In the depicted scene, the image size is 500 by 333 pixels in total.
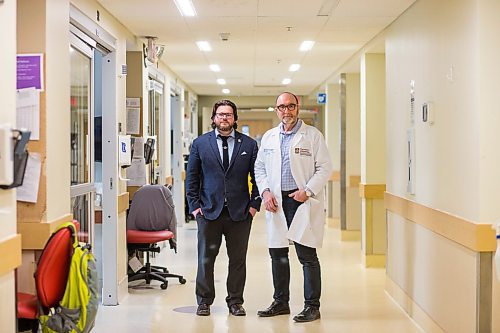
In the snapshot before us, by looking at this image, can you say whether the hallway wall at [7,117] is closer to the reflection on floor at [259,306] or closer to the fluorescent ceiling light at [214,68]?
the reflection on floor at [259,306]

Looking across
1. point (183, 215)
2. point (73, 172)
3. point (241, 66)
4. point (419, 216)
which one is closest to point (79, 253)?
point (73, 172)

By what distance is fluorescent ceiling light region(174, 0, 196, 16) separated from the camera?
18.0 ft

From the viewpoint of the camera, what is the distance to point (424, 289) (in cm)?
510

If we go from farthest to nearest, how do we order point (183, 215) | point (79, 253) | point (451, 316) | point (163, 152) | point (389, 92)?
point (183, 215) < point (163, 152) < point (389, 92) < point (451, 316) < point (79, 253)

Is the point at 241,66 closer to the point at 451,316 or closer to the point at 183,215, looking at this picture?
the point at 183,215

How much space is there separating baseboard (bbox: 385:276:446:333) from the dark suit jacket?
1423mm

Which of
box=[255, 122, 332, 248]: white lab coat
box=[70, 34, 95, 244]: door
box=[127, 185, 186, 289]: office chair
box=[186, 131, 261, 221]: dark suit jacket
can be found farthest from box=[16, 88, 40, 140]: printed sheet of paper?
box=[127, 185, 186, 289]: office chair

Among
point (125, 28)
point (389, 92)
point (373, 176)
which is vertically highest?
point (125, 28)

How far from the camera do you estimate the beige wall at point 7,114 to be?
3123 mm

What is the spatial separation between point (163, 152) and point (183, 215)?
111 inches

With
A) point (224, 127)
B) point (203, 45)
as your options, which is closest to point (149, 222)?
point (224, 127)

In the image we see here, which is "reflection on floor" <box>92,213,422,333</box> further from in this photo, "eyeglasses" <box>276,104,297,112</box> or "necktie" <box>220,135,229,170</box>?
"eyeglasses" <box>276,104,297,112</box>

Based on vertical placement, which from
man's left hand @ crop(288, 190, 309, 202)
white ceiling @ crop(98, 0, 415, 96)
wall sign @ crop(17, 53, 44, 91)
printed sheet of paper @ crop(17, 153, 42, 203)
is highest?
white ceiling @ crop(98, 0, 415, 96)

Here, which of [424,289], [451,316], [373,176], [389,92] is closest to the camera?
[451,316]
